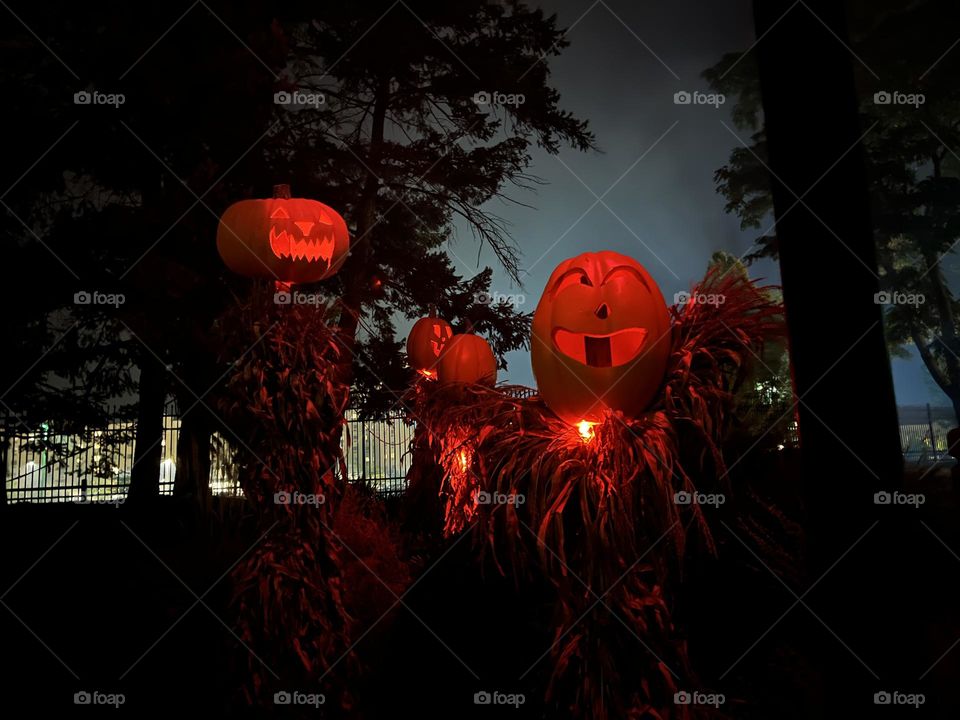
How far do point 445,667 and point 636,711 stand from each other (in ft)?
3.03

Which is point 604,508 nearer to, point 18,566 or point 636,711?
point 636,711

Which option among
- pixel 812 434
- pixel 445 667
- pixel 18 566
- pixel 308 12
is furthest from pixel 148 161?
pixel 812 434

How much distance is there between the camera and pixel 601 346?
2.42m

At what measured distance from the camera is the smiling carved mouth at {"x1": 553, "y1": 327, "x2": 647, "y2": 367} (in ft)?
7.56

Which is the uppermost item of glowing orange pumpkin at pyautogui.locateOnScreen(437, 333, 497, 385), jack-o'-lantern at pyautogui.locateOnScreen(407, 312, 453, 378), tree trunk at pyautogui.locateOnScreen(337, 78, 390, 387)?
tree trunk at pyautogui.locateOnScreen(337, 78, 390, 387)

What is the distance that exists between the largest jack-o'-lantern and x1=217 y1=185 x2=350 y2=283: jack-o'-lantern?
1.29 meters

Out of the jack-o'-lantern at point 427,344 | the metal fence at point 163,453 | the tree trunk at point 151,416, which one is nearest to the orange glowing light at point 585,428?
the metal fence at point 163,453

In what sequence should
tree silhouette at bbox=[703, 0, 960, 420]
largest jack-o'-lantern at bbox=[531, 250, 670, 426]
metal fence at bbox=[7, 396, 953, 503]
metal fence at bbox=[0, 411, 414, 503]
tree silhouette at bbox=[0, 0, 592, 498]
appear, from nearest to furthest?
tree silhouette at bbox=[703, 0, 960, 420] < largest jack-o'-lantern at bbox=[531, 250, 670, 426] < metal fence at bbox=[7, 396, 953, 503] < tree silhouette at bbox=[0, 0, 592, 498] < metal fence at bbox=[0, 411, 414, 503]

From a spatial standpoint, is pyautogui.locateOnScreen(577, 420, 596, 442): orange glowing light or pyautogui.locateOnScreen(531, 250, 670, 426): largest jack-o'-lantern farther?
pyautogui.locateOnScreen(577, 420, 596, 442): orange glowing light

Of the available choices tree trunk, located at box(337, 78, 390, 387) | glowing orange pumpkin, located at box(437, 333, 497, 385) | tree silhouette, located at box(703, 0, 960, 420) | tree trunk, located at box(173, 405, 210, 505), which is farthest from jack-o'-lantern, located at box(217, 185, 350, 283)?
tree trunk, located at box(337, 78, 390, 387)

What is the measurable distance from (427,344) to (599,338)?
2.99 metres

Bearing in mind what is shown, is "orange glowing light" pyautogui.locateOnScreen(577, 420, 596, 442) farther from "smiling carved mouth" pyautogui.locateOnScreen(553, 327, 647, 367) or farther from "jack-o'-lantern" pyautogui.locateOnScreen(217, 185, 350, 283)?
"jack-o'-lantern" pyautogui.locateOnScreen(217, 185, 350, 283)

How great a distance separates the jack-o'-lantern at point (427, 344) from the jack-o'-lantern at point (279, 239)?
210 cm

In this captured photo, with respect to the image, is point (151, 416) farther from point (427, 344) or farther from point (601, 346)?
point (601, 346)
